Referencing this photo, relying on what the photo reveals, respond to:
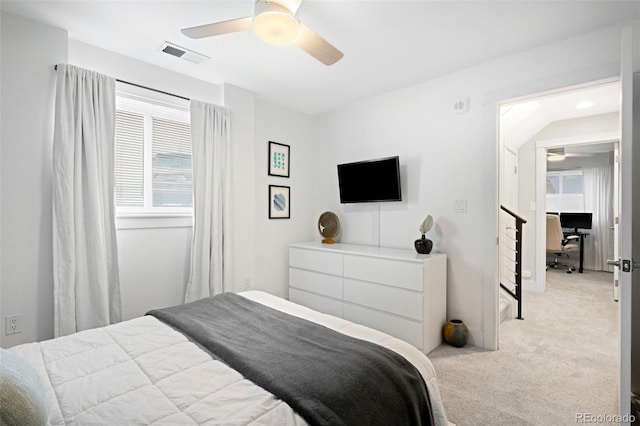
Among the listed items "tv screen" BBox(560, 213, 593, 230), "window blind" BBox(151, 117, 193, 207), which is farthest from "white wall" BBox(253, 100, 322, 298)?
"tv screen" BBox(560, 213, 593, 230)

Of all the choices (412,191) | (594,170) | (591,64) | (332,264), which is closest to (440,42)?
(591,64)

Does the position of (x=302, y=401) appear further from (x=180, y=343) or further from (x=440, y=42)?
(x=440, y=42)

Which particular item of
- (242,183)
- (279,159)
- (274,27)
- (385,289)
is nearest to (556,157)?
(385,289)

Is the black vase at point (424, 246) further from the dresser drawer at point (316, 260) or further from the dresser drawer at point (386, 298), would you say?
the dresser drawer at point (316, 260)

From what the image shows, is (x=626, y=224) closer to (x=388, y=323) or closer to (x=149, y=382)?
(x=388, y=323)

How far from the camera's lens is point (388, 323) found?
116 inches

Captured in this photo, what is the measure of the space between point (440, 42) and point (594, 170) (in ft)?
20.6

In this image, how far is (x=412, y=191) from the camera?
3.38 metres

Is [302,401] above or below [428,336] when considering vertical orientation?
above

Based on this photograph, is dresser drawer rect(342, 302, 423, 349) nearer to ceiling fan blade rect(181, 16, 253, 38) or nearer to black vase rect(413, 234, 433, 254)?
black vase rect(413, 234, 433, 254)

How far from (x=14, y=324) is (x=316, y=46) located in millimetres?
2787

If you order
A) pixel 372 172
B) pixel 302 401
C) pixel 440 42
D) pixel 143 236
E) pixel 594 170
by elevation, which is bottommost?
pixel 302 401

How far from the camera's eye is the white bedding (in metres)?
1.01

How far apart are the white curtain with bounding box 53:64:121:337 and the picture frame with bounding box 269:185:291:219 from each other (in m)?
1.70
